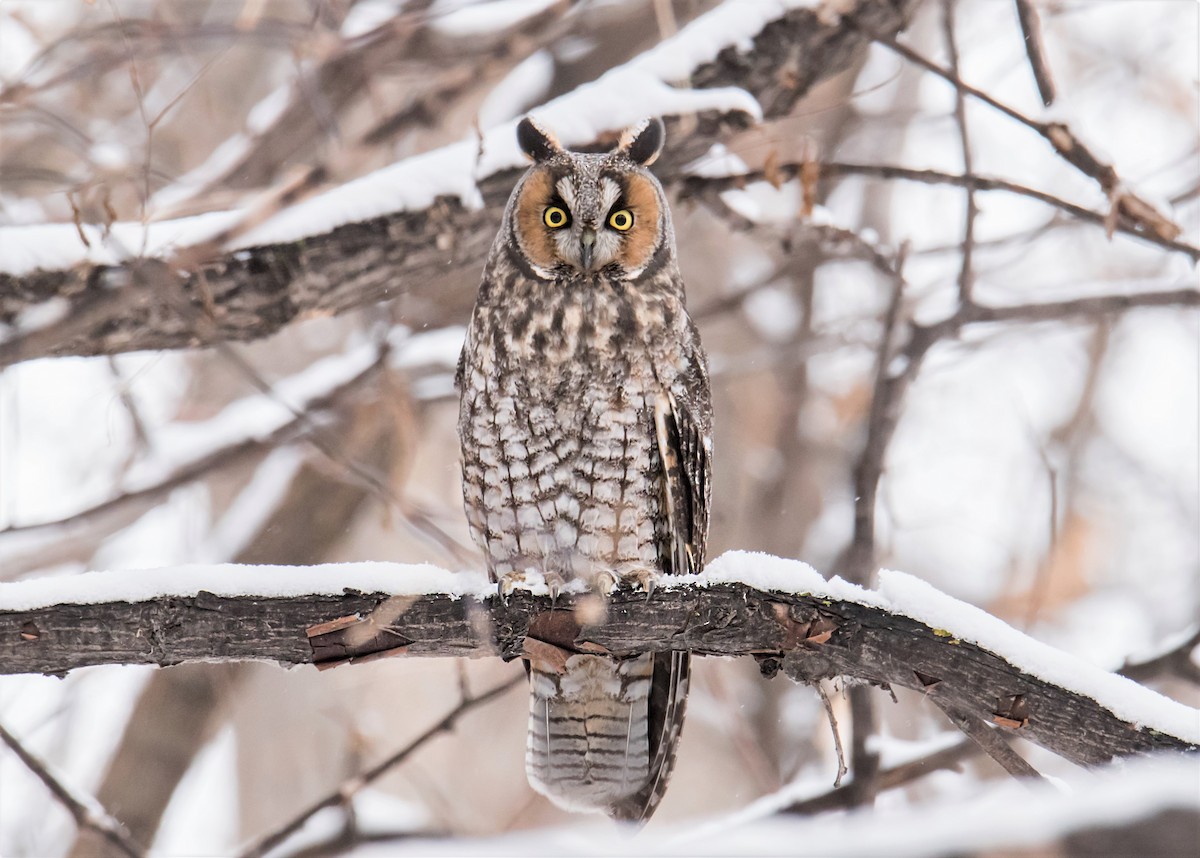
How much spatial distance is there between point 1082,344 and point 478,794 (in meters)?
5.64

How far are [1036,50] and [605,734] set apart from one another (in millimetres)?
2399

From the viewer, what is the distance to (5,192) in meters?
4.58

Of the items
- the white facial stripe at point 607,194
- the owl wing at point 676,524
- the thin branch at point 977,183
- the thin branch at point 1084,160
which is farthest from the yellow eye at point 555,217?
the thin branch at point 1084,160

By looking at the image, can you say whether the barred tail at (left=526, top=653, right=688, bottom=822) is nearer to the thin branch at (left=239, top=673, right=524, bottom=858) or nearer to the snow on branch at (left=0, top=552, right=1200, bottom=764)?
the thin branch at (left=239, top=673, right=524, bottom=858)

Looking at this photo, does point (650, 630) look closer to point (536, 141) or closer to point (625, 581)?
point (625, 581)

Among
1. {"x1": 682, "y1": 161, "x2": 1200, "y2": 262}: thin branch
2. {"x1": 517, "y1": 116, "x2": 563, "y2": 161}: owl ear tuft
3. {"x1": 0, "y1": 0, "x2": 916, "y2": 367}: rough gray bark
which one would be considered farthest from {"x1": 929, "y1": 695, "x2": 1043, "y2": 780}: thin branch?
{"x1": 0, "y1": 0, "x2": 916, "y2": 367}: rough gray bark

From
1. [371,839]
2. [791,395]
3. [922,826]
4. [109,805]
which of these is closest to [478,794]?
[791,395]

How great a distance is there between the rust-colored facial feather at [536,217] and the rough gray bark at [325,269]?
0.92 ft

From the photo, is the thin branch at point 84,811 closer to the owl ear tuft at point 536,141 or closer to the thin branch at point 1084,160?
the owl ear tuft at point 536,141

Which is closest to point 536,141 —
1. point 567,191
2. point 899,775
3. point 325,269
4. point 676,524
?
point 567,191

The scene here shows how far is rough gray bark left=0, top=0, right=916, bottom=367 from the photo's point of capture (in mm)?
2938

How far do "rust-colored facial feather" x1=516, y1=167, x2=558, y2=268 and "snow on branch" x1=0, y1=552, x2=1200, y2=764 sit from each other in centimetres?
122

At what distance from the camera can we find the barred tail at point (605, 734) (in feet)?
10.7

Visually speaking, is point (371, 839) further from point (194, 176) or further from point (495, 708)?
point (495, 708)
